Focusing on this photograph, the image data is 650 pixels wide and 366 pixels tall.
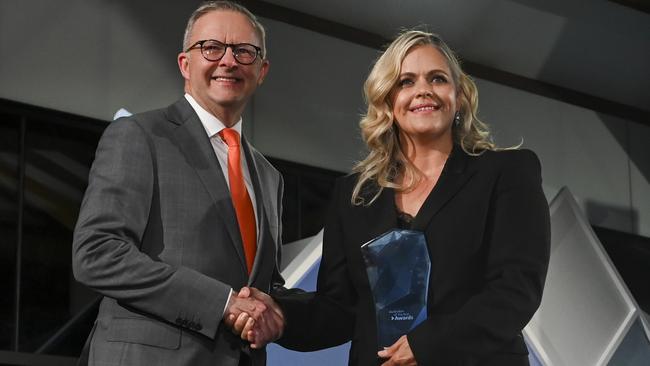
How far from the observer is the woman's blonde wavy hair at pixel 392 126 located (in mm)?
3080

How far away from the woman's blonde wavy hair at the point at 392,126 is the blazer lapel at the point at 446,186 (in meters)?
0.05

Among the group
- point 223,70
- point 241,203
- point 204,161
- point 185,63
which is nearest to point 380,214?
point 241,203

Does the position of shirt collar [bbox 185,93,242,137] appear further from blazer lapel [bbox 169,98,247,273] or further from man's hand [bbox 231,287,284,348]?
man's hand [bbox 231,287,284,348]

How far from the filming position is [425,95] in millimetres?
3033

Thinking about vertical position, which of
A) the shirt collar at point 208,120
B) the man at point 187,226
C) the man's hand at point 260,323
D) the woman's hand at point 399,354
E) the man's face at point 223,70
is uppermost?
the man's face at point 223,70

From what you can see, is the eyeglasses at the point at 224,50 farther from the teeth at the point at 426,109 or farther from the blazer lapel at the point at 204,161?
the teeth at the point at 426,109

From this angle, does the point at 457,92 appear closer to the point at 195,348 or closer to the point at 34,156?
the point at 195,348

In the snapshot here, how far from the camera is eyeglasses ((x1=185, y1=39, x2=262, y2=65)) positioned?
10.6ft

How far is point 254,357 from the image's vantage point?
2979 mm

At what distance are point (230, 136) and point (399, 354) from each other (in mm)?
876

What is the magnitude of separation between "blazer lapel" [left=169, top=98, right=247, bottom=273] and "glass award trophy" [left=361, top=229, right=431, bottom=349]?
41cm

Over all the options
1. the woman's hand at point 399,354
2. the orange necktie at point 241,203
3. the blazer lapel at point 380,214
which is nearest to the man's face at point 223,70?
the orange necktie at point 241,203

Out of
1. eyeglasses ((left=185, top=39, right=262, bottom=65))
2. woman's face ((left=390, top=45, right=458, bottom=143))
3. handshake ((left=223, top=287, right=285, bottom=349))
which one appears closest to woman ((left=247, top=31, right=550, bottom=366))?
woman's face ((left=390, top=45, right=458, bottom=143))

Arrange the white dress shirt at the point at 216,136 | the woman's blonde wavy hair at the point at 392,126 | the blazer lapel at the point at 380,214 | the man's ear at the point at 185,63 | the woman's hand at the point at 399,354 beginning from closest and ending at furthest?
1. the woman's hand at the point at 399,354
2. the blazer lapel at the point at 380,214
3. the woman's blonde wavy hair at the point at 392,126
4. the white dress shirt at the point at 216,136
5. the man's ear at the point at 185,63
